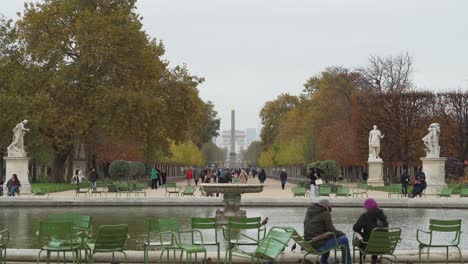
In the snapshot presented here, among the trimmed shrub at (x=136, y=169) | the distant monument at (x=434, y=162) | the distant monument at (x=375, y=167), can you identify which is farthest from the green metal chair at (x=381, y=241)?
the trimmed shrub at (x=136, y=169)

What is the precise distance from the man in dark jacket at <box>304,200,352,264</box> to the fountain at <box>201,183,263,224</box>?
25.4ft

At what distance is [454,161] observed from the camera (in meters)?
49.2

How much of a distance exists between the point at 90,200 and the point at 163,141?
2090 cm

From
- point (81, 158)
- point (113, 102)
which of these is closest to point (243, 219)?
point (113, 102)

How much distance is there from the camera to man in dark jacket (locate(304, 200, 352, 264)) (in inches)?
420

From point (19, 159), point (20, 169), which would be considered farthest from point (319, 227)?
point (20, 169)

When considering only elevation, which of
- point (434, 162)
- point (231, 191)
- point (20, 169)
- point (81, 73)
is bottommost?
point (231, 191)

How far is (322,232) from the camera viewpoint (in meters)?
10.8

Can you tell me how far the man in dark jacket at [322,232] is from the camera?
10.7 meters

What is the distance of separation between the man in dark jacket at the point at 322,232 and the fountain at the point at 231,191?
7.73m

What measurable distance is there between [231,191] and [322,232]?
332 inches

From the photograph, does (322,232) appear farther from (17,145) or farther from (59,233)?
(17,145)

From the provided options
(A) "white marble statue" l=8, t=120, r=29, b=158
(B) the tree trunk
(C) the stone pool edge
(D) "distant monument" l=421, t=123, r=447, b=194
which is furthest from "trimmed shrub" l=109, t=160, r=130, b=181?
(C) the stone pool edge

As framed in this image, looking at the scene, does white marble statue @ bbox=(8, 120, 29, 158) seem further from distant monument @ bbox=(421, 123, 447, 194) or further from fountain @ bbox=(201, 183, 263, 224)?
distant monument @ bbox=(421, 123, 447, 194)
